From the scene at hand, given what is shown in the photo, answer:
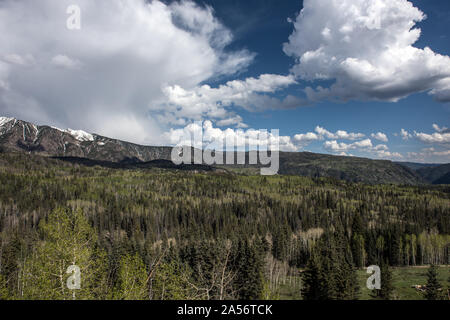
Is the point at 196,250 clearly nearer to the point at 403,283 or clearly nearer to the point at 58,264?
the point at 58,264

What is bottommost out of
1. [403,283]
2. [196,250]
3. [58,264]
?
[403,283]

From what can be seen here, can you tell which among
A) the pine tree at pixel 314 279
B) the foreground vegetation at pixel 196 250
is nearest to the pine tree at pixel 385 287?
the foreground vegetation at pixel 196 250

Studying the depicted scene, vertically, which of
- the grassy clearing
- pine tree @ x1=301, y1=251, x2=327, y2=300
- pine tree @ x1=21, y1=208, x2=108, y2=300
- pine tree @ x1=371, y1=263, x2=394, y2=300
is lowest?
the grassy clearing

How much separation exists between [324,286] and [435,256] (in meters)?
95.5

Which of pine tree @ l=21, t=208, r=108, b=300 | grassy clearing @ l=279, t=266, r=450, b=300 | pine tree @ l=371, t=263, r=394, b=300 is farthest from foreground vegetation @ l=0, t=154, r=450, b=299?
pine tree @ l=371, t=263, r=394, b=300

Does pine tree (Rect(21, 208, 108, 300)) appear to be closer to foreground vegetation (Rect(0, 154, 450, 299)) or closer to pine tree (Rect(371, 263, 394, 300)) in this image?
foreground vegetation (Rect(0, 154, 450, 299))

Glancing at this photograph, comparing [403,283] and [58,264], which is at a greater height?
[58,264]

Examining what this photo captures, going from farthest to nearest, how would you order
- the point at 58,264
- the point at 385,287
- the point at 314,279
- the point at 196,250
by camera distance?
the point at 196,250, the point at 385,287, the point at 314,279, the point at 58,264

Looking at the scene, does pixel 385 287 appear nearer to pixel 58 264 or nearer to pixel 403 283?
pixel 403 283

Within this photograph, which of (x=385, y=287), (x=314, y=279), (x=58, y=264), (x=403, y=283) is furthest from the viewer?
(x=403, y=283)

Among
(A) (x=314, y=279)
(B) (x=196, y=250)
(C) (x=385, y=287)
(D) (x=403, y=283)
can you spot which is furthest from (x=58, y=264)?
(D) (x=403, y=283)

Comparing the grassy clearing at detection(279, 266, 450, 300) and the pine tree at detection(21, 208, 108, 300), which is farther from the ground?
the pine tree at detection(21, 208, 108, 300)

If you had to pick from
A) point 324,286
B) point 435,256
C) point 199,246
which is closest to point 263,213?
point 435,256

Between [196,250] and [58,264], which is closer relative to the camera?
[58,264]
